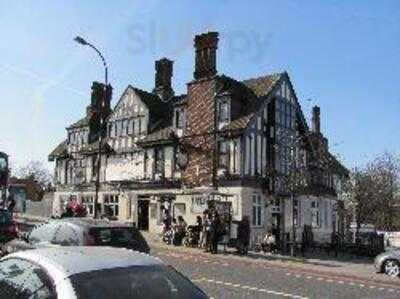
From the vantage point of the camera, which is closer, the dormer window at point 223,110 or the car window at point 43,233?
the car window at point 43,233

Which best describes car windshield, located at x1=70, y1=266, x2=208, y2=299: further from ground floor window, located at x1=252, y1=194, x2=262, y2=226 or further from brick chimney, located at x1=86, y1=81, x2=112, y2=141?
brick chimney, located at x1=86, y1=81, x2=112, y2=141

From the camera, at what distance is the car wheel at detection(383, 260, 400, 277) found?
74.4ft

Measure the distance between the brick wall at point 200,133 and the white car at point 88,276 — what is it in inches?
1246

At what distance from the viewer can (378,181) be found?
5856cm

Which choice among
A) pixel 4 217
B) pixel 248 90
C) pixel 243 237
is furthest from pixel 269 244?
pixel 4 217

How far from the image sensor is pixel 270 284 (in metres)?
16.4

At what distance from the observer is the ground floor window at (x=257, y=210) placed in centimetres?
3681

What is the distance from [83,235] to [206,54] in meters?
27.8

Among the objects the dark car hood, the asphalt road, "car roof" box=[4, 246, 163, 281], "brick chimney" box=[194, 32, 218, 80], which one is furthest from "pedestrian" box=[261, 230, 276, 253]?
"car roof" box=[4, 246, 163, 281]

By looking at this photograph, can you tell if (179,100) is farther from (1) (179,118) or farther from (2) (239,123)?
(2) (239,123)

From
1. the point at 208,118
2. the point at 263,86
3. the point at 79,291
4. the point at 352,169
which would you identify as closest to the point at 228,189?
the point at 208,118

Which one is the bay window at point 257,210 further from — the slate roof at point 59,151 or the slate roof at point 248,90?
the slate roof at point 59,151

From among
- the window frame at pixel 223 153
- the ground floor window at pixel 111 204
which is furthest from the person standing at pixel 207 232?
the ground floor window at pixel 111 204

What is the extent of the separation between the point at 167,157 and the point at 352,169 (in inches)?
855
